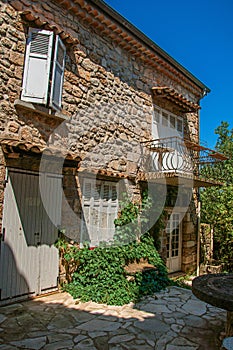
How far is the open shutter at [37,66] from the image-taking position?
228 inches

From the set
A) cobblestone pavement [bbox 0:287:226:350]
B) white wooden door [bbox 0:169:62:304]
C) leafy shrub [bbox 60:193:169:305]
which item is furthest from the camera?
leafy shrub [bbox 60:193:169:305]

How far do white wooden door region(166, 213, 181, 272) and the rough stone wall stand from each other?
2.46 metres

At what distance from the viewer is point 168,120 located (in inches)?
391

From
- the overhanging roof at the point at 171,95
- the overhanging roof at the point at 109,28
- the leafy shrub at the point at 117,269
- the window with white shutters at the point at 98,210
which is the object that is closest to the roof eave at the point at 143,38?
the overhanging roof at the point at 109,28

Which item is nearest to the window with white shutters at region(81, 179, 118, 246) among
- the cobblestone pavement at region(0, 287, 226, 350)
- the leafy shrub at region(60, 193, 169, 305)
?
the leafy shrub at region(60, 193, 169, 305)

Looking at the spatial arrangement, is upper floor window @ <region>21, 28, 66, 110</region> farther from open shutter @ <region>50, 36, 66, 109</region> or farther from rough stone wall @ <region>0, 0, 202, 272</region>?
rough stone wall @ <region>0, 0, 202, 272</region>

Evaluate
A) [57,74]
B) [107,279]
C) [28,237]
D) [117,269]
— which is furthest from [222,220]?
[57,74]

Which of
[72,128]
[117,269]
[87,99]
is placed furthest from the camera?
[87,99]

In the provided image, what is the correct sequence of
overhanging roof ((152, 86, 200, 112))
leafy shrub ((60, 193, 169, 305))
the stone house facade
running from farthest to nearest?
overhanging roof ((152, 86, 200, 112)) → leafy shrub ((60, 193, 169, 305)) → the stone house facade

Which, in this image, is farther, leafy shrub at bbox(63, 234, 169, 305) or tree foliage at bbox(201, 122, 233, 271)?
tree foliage at bbox(201, 122, 233, 271)

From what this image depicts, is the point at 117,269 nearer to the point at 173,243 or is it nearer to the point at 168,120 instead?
the point at 173,243

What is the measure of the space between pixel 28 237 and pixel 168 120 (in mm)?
6432

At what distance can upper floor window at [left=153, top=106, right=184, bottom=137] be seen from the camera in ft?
30.9

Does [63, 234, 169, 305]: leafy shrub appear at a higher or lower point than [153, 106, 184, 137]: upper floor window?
lower
